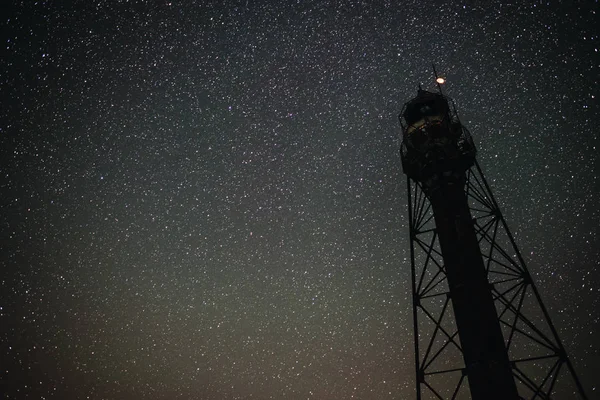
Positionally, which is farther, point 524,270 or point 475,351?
point 524,270

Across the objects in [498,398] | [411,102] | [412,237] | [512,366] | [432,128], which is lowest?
[498,398]

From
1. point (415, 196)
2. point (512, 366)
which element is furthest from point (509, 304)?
point (415, 196)

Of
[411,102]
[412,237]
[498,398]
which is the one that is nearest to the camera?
[498,398]

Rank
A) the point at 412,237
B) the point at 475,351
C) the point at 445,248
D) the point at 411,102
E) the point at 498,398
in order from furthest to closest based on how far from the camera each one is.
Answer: the point at 411,102 < the point at 412,237 < the point at 445,248 < the point at 475,351 < the point at 498,398

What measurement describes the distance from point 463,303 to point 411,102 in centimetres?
628

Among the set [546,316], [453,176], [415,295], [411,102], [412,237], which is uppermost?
[411,102]

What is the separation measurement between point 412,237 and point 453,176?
2054 mm

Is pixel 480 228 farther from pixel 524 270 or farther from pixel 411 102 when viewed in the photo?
pixel 411 102

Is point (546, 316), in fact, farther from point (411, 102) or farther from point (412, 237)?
point (411, 102)

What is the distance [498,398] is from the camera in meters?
8.41

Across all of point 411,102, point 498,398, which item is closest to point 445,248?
point 498,398

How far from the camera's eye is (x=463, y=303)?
9.51 meters

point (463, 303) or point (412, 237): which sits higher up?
point (412, 237)

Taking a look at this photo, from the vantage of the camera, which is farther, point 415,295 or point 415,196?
point 415,196
